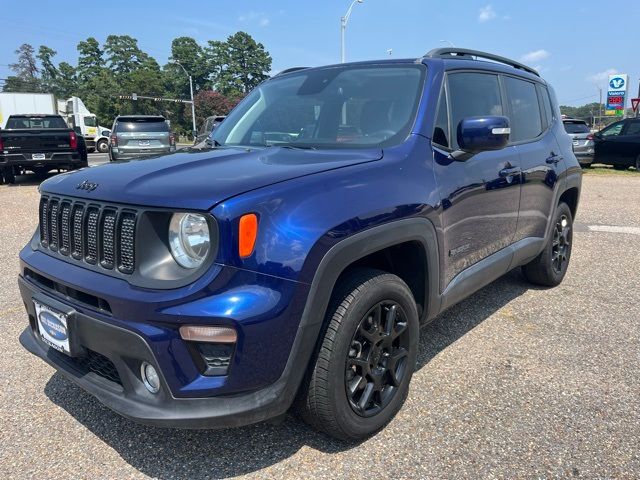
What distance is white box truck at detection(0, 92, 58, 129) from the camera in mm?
26469

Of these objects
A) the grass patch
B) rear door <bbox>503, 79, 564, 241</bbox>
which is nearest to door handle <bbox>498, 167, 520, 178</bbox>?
rear door <bbox>503, 79, 564, 241</bbox>

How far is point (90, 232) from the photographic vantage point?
7.48ft

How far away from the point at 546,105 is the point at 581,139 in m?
13.8

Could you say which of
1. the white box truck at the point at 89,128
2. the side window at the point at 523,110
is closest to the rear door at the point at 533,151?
the side window at the point at 523,110

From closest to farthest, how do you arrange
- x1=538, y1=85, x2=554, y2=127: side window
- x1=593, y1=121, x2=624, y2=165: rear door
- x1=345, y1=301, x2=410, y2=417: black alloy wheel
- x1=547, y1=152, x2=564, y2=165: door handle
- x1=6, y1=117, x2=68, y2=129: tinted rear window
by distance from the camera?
1. x1=345, y1=301, x2=410, y2=417: black alloy wheel
2. x1=547, y1=152, x2=564, y2=165: door handle
3. x1=538, y1=85, x2=554, y2=127: side window
4. x1=6, y1=117, x2=68, y2=129: tinted rear window
5. x1=593, y1=121, x2=624, y2=165: rear door

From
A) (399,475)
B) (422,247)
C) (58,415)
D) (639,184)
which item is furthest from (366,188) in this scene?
(639,184)

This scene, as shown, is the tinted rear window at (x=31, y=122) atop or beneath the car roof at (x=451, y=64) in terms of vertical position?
atop

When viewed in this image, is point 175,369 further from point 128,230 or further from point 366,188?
point 366,188

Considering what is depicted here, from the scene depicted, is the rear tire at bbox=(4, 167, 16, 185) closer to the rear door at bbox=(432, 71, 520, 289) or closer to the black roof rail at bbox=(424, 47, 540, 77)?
the black roof rail at bbox=(424, 47, 540, 77)

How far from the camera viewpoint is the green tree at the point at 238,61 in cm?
9336

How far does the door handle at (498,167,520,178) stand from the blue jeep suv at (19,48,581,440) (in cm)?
2

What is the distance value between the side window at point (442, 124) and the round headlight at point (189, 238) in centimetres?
150

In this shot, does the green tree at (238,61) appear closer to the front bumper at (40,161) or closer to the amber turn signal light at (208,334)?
the front bumper at (40,161)

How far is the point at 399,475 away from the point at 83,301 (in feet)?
5.14
